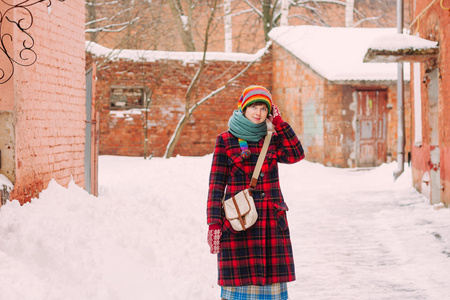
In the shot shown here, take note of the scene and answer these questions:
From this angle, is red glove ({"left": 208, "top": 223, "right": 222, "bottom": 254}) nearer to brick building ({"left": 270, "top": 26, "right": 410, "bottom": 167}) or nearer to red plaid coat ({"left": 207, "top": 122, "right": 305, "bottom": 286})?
red plaid coat ({"left": 207, "top": 122, "right": 305, "bottom": 286})

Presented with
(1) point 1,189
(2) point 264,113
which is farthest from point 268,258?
(1) point 1,189

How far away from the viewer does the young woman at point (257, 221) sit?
3404mm

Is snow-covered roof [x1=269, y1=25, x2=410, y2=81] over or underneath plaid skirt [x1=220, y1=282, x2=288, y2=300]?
over

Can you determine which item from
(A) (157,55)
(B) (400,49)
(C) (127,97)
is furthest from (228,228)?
(A) (157,55)

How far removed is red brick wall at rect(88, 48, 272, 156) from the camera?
732 inches

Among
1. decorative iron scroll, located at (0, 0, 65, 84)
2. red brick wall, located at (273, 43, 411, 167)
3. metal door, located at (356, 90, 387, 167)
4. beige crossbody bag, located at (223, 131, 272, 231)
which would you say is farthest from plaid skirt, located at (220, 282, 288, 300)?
metal door, located at (356, 90, 387, 167)

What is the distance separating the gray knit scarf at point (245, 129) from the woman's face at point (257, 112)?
0.04 m

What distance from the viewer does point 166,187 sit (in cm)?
1072

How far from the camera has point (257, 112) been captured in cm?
349

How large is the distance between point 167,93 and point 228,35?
7835 millimetres

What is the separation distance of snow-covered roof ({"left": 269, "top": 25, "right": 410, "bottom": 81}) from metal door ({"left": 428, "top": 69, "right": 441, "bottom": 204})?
6.33 m

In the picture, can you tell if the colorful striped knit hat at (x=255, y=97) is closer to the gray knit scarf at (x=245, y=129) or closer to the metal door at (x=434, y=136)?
the gray knit scarf at (x=245, y=129)

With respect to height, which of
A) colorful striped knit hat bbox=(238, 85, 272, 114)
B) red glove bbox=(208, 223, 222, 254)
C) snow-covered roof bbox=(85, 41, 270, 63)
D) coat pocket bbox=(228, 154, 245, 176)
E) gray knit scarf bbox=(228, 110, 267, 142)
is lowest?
red glove bbox=(208, 223, 222, 254)

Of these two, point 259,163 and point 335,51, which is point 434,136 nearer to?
point 259,163
